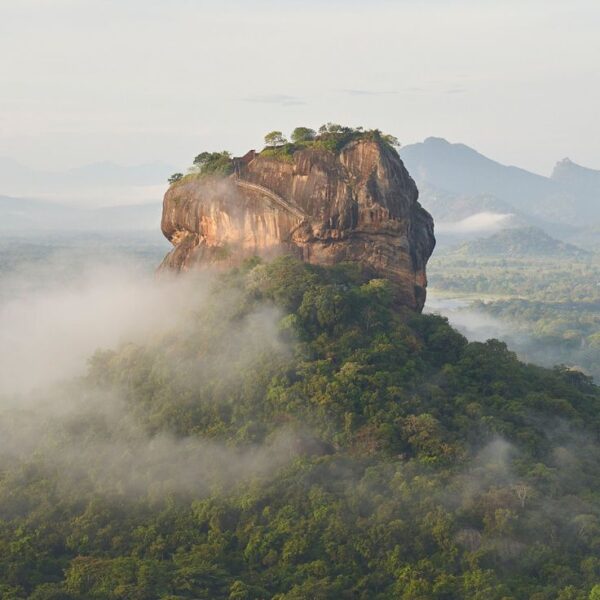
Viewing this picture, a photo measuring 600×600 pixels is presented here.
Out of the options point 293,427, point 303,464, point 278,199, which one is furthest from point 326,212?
point 303,464

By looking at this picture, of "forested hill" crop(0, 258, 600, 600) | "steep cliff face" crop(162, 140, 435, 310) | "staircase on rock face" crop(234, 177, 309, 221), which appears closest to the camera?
"forested hill" crop(0, 258, 600, 600)

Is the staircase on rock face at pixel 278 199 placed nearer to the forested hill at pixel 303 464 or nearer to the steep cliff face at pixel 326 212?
the steep cliff face at pixel 326 212

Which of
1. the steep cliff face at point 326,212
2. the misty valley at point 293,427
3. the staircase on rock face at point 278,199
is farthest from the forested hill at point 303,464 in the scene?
the staircase on rock face at point 278,199

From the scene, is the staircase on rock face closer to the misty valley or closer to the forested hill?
the misty valley

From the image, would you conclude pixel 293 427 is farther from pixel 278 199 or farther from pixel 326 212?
pixel 278 199

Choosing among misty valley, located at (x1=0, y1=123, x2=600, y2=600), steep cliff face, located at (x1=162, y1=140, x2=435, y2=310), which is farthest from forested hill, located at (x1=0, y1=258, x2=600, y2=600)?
steep cliff face, located at (x1=162, y1=140, x2=435, y2=310)

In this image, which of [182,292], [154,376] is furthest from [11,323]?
[154,376]
